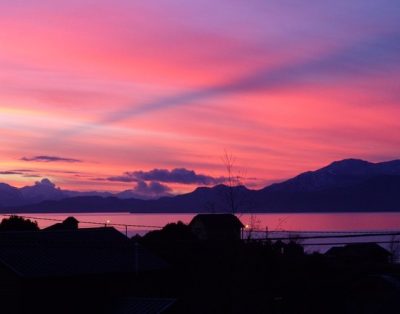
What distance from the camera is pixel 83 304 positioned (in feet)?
111

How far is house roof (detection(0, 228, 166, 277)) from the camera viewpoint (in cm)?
3297

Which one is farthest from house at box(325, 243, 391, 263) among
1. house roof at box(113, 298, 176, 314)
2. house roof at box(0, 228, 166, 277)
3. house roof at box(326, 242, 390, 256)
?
house roof at box(113, 298, 176, 314)

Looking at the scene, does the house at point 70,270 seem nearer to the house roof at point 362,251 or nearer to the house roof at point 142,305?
the house roof at point 142,305

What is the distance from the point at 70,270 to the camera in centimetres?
3378

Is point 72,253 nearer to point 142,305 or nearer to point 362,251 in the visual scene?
point 142,305

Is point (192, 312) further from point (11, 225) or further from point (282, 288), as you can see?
point (11, 225)

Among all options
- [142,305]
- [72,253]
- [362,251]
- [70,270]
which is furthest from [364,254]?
[142,305]

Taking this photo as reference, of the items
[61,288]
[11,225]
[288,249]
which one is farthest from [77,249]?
[11,225]

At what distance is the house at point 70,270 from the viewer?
3222 centimetres

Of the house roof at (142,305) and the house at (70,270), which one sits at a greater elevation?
the house at (70,270)

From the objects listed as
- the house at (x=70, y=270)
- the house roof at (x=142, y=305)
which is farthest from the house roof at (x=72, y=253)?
the house roof at (x=142, y=305)

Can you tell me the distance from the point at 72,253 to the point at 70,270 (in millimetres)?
1544

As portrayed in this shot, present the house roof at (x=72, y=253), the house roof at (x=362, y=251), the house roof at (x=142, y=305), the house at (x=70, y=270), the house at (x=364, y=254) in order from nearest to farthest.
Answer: the house roof at (x=142, y=305)
the house at (x=70, y=270)
the house roof at (x=72, y=253)
the house at (x=364, y=254)
the house roof at (x=362, y=251)

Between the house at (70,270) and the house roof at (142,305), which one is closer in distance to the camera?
the house roof at (142,305)
